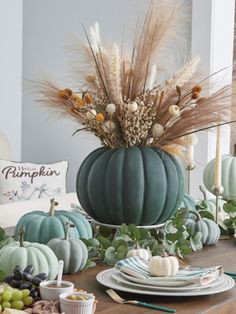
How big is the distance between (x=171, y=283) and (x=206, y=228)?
509 millimetres

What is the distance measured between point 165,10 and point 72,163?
127 inches

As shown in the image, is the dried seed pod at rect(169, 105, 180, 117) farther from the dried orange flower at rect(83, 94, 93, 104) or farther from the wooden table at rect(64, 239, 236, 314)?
the wooden table at rect(64, 239, 236, 314)

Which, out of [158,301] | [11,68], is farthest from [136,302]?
[11,68]

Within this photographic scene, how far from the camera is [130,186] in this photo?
1.91 metres

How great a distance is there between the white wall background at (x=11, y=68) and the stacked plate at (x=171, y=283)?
11.9 ft

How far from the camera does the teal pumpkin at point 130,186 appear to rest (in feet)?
6.28

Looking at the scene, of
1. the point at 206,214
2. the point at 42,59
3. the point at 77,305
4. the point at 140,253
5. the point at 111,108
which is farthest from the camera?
the point at 42,59

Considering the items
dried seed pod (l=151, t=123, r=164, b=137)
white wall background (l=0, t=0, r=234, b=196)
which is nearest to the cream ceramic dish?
dried seed pod (l=151, t=123, r=164, b=137)

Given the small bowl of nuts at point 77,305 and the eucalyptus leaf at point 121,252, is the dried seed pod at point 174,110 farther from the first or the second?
the small bowl of nuts at point 77,305

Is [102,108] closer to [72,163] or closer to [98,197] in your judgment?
[98,197]

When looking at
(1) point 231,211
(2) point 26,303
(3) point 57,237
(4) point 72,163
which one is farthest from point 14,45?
(2) point 26,303

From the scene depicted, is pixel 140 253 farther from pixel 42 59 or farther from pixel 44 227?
pixel 42 59

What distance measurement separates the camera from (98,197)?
6.32 feet

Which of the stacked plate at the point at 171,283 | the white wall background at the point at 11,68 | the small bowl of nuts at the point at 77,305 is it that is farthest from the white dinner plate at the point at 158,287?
the white wall background at the point at 11,68
